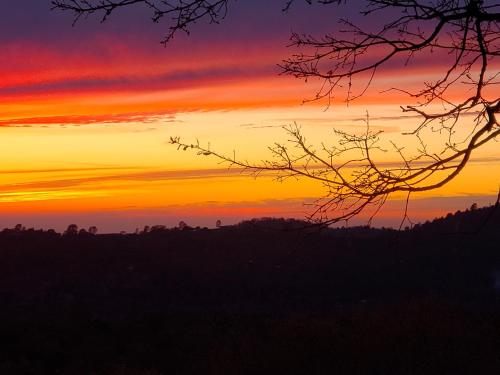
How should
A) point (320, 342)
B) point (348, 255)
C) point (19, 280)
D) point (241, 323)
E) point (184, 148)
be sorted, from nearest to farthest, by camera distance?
point (184, 148) < point (320, 342) < point (241, 323) < point (19, 280) < point (348, 255)

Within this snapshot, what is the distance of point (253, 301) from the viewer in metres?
33.0

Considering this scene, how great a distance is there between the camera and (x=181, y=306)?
31812 mm

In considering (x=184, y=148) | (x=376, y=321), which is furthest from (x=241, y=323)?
(x=184, y=148)

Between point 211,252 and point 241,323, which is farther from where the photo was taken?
point 211,252

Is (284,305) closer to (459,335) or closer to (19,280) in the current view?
(19,280)

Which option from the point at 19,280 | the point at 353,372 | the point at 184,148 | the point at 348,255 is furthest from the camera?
the point at 348,255

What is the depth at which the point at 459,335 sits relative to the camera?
15.6 m

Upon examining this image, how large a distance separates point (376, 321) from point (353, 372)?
2156 mm

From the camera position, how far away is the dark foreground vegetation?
15203mm

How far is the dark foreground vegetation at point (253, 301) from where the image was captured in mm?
15203

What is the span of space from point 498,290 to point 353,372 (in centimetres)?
2091

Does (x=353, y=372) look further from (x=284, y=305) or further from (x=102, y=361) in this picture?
(x=284, y=305)

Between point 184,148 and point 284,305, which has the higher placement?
point 184,148

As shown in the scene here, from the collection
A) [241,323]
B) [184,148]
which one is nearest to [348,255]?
[241,323]
